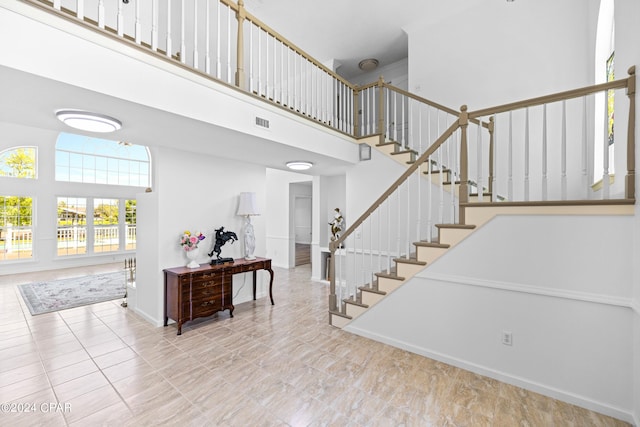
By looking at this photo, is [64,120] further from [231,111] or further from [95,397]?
[95,397]

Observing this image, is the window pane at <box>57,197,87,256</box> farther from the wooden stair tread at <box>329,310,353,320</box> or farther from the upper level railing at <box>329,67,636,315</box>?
the wooden stair tread at <box>329,310,353,320</box>

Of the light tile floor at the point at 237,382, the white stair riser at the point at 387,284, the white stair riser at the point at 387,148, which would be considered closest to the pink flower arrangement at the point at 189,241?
the light tile floor at the point at 237,382

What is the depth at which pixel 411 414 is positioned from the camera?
2156 mm

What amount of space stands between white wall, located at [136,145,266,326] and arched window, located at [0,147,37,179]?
5.50m

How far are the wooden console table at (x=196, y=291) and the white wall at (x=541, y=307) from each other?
8.50 ft

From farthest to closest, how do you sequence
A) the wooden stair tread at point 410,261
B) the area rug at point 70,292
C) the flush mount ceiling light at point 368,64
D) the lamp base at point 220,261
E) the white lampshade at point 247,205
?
the flush mount ceiling light at point 368,64, the area rug at point 70,292, the white lampshade at point 247,205, the lamp base at point 220,261, the wooden stair tread at point 410,261

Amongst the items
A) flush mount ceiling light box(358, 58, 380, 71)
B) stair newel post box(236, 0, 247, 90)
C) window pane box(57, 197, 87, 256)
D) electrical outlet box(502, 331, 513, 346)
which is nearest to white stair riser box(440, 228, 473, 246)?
electrical outlet box(502, 331, 513, 346)

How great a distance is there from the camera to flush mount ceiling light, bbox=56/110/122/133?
2.41 meters

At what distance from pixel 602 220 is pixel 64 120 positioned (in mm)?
4612

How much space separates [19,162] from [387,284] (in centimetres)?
920

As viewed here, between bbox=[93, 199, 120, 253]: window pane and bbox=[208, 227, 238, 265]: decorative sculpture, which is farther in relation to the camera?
bbox=[93, 199, 120, 253]: window pane

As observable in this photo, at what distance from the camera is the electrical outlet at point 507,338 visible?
2.53m

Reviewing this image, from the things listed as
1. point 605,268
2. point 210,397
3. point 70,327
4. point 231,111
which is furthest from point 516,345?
point 70,327

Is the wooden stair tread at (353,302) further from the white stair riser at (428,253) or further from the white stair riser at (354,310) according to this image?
the white stair riser at (428,253)
